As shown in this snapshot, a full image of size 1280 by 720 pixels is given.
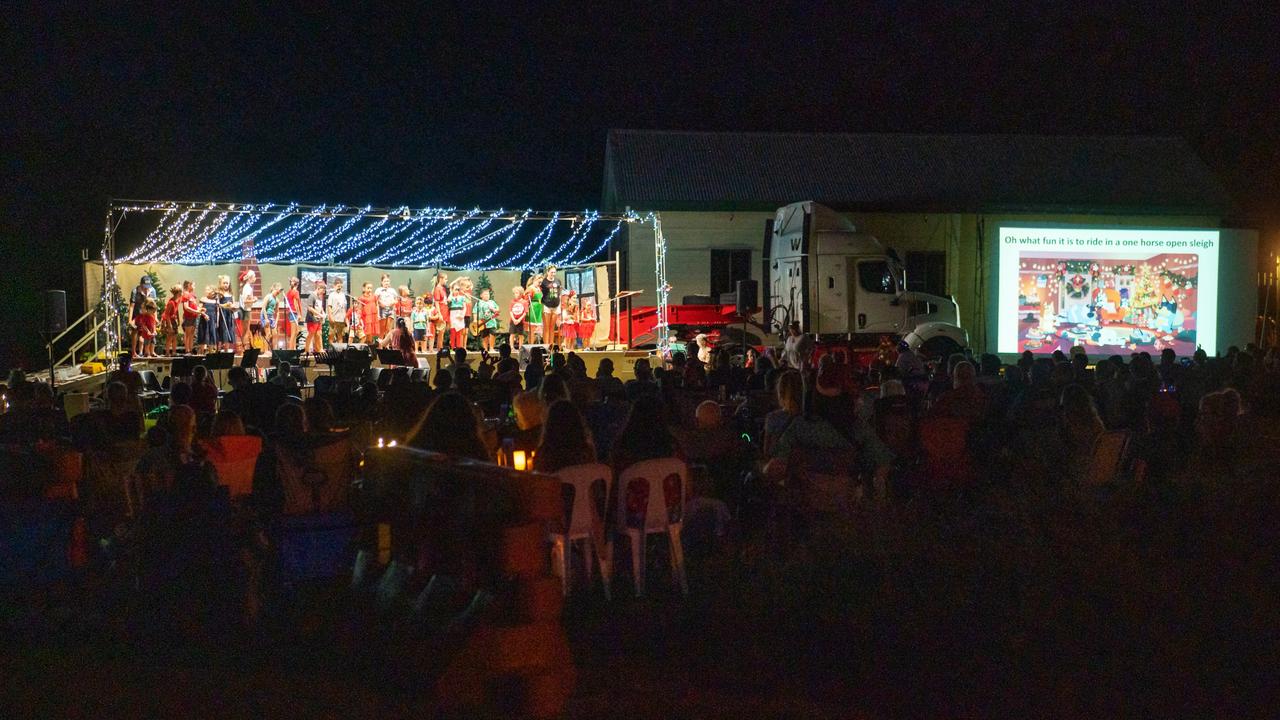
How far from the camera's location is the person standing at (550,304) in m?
21.6

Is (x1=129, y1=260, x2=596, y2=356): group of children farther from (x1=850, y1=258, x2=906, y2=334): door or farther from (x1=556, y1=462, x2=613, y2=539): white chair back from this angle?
(x1=556, y1=462, x2=613, y2=539): white chair back

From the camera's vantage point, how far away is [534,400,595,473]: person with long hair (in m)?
5.64

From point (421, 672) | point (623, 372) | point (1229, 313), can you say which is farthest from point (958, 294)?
point (421, 672)

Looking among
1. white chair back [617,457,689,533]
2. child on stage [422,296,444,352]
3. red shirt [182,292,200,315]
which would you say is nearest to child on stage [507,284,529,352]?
child on stage [422,296,444,352]

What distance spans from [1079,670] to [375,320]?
18608 millimetres

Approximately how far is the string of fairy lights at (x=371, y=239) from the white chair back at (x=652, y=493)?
13.6 metres

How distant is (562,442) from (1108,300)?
19123 millimetres

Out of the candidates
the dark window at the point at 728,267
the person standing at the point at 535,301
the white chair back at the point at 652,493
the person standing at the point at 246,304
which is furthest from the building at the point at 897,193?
the white chair back at the point at 652,493

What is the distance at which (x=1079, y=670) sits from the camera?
4.41 m

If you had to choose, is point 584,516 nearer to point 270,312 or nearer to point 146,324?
point 146,324

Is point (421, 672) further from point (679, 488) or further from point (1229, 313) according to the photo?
point (1229, 313)

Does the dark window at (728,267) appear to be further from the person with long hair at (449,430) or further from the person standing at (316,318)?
the person with long hair at (449,430)

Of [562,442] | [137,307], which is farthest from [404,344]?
[562,442]

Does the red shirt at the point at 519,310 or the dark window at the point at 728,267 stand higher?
the dark window at the point at 728,267
